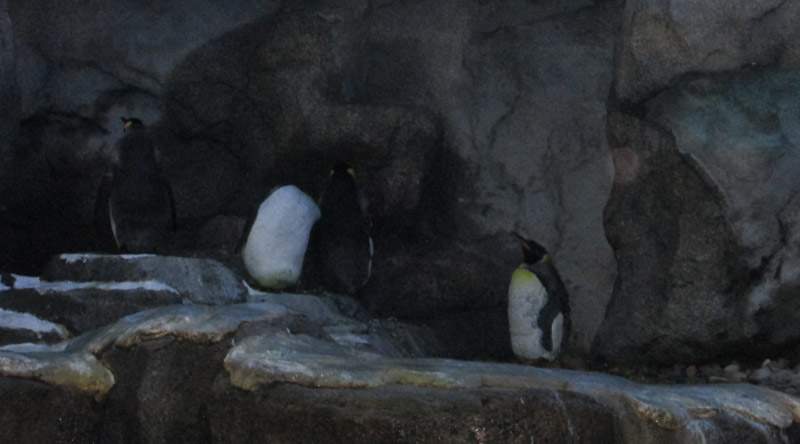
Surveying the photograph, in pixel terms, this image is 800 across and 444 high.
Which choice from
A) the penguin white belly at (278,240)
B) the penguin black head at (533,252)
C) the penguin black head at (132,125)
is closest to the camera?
the penguin black head at (533,252)

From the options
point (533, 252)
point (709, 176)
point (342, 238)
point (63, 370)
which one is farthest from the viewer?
point (342, 238)

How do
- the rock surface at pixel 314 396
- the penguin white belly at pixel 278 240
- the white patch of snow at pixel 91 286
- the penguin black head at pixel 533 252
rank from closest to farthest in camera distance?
the rock surface at pixel 314 396 → the white patch of snow at pixel 91 286 → the penguin black head at pixel 533 252 → the penguin white belly at pixel 278 240

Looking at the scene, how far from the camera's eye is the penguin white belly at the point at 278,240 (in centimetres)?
688

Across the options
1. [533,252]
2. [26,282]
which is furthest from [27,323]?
[533,252]

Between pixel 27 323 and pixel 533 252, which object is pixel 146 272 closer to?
pixel 27 323

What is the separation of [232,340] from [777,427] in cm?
187

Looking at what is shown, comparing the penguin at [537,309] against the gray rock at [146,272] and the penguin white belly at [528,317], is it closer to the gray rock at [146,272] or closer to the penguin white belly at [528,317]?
the penguin white belly at [528,317]

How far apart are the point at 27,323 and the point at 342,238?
2.15 metres

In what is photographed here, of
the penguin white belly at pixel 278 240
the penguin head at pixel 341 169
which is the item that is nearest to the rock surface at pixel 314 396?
the penguin white belly at pixel 278 240

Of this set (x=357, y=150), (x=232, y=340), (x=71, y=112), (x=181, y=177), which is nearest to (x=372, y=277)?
(x=357, y=150)

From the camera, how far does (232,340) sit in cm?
431

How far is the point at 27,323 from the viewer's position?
211 inches

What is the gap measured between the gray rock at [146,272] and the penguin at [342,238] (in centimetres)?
98

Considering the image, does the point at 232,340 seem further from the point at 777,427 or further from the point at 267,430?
the point at 777,427
